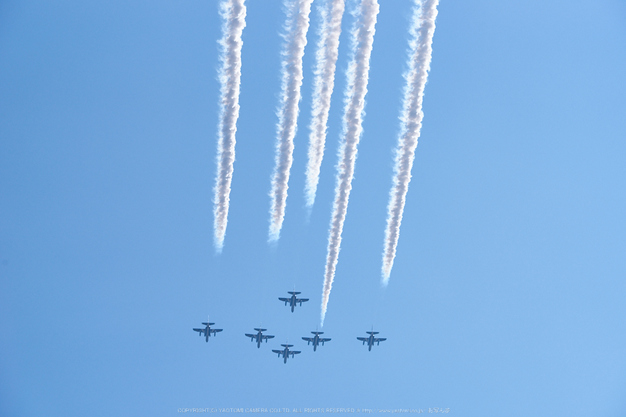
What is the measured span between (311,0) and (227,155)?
8465 mm

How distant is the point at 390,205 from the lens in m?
36.6

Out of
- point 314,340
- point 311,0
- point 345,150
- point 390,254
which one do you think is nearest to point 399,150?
point 345,150

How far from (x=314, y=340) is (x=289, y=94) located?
19.3 metres

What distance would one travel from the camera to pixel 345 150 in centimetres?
3431

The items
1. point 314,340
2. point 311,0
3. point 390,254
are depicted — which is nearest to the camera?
point 311,0

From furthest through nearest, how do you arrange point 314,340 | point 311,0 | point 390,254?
point 314,340
point 390,254
point 311,0

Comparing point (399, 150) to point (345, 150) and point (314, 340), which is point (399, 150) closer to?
point (345, 150)

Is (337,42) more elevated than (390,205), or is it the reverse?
(337,42)

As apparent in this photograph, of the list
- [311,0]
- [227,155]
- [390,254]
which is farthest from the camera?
[390,254]

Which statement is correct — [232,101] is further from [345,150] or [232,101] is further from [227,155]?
[345,150]

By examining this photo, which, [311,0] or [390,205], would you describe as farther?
[390,205]

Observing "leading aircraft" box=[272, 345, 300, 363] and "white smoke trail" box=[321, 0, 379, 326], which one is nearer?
"white smoke trail" box=[321, 0, 379, 326]

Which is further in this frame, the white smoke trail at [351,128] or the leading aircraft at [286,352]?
the leading aircraft at [286,352]

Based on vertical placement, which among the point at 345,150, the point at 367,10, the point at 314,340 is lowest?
the point at 314,340
